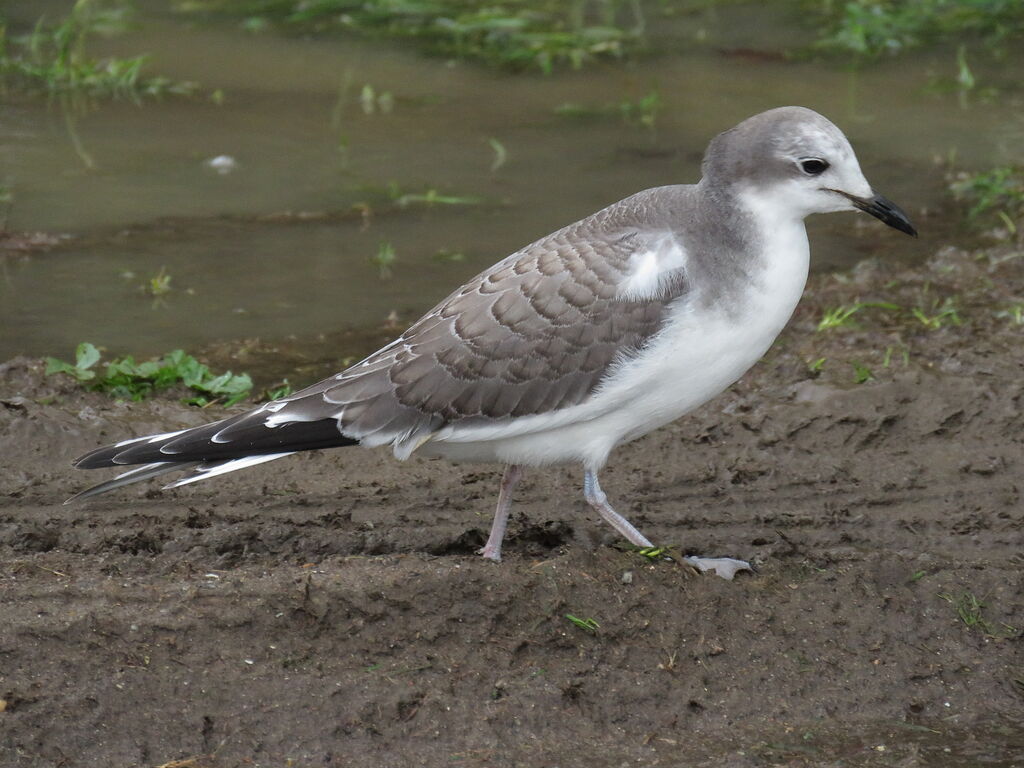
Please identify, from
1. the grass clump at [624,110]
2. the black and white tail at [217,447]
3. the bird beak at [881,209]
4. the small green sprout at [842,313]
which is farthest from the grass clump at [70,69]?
the bird beak at [881,209]

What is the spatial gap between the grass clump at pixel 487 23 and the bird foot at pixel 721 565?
7490 mm

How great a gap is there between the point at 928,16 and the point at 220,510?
377 inches

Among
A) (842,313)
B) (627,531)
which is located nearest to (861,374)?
(842,313)

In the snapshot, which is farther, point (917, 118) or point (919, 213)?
point (917, 118)

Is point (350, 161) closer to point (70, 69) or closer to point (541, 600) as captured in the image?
point (70, 69)

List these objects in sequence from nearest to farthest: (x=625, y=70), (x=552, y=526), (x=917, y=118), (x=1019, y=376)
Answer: (x=552, y=526), (x=1019, y=376), (x=917, y=118), (x=625, y=70)

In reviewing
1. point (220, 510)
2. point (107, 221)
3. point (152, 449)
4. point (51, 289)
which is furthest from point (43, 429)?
point (107, 221)

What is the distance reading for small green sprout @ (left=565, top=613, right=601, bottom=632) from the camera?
4719 mm

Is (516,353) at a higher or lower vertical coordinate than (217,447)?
higher

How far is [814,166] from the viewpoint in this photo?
4.73m

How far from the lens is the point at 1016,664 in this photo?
482 centimetres

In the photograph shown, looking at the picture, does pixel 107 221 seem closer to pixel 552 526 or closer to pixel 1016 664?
pixel 552 526

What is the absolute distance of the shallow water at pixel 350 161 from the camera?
7836 millimetres

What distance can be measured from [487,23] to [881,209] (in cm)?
816
